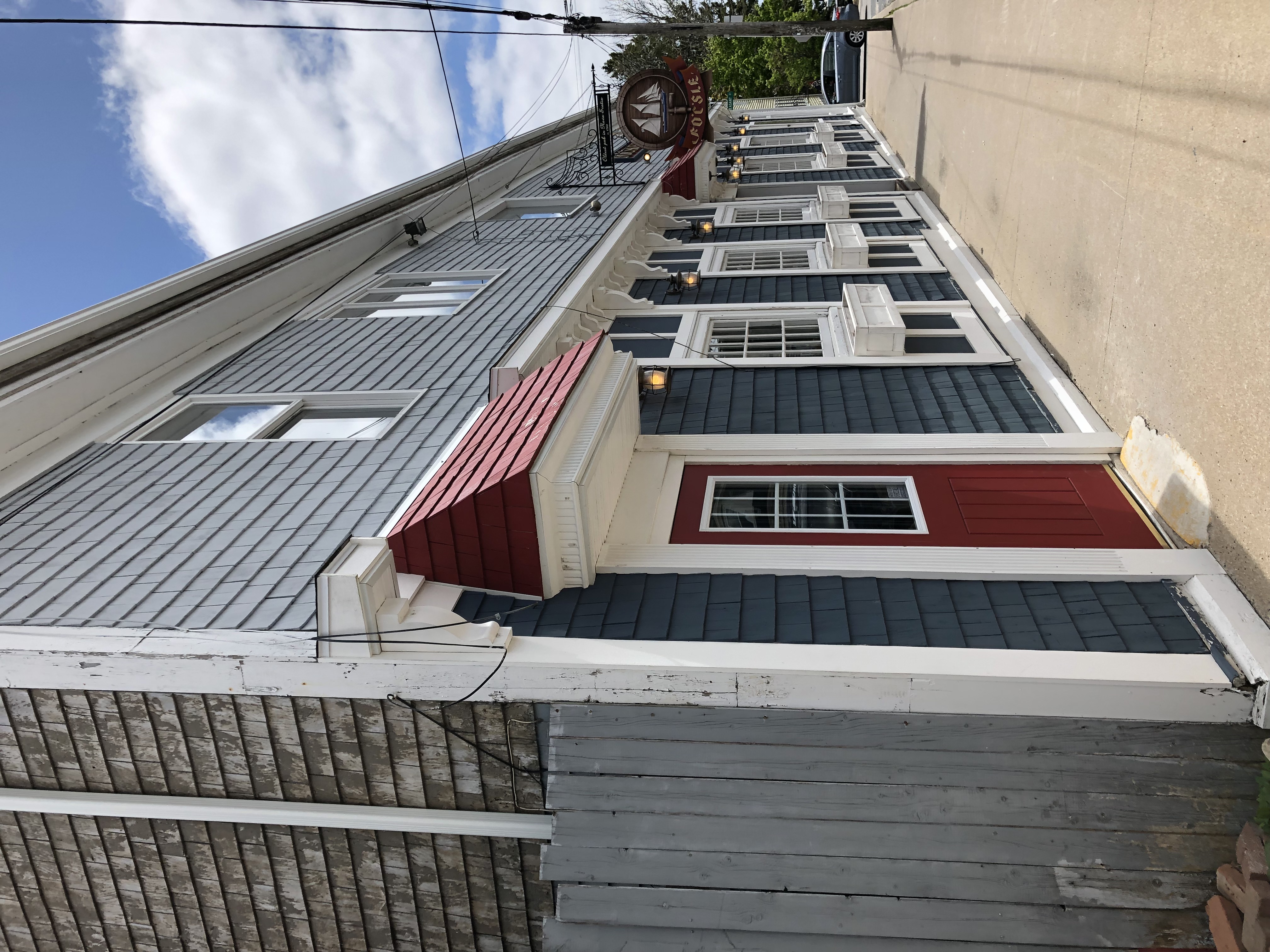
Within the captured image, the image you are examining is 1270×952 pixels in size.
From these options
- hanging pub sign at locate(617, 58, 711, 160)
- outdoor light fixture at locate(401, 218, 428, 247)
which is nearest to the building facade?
outdoor light fixture at locate(401, 218, 428, 247)

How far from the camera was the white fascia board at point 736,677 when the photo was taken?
509cm

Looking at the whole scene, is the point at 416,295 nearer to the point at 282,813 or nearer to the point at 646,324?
the point at 646,324

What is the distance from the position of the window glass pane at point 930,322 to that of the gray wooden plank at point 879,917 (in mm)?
8575

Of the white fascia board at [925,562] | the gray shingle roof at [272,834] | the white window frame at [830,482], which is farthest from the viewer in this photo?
the white window frame at [830,482]

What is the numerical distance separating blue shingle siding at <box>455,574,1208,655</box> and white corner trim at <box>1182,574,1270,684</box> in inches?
5.9

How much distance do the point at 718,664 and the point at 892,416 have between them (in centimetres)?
487

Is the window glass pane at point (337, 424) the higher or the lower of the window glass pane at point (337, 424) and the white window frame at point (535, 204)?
the lower

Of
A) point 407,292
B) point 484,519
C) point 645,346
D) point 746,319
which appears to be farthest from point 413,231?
point 484,519

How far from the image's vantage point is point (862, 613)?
19.4 ft

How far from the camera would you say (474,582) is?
6363mm

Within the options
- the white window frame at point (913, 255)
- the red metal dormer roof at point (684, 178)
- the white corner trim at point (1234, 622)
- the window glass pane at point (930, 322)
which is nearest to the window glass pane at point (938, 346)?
the window glass pane at point (930, 322)

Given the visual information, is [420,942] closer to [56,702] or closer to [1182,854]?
[56,702]

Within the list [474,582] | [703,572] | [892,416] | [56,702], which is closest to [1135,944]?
[703,572]

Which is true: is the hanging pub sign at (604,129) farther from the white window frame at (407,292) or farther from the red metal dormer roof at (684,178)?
the white window frame at (407,292)
